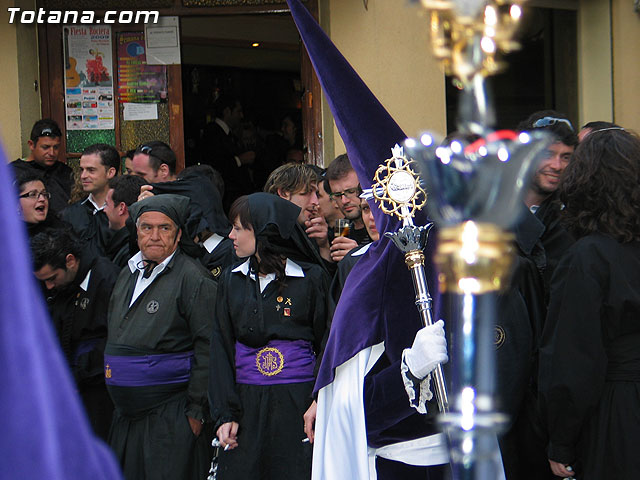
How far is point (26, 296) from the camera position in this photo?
3.04ft

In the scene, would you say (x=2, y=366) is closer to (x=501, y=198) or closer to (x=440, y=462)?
(x=501, y=198)

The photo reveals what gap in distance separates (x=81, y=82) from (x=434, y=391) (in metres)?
5.29

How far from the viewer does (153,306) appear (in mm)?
4406

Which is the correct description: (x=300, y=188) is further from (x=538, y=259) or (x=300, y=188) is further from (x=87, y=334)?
(x=538, y=259)

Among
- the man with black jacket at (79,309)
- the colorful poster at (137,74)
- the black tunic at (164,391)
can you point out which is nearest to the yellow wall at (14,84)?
the colorful poster at (137,74)

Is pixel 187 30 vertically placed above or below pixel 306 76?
above

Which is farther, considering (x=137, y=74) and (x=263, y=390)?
(x=137, y=74)

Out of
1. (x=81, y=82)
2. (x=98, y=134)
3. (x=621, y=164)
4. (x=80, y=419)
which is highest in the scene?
(x=81, y=82)

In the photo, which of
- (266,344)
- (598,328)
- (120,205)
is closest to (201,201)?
(120,205)

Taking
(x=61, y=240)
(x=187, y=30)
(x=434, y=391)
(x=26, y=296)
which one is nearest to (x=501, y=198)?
(x=26, y=296)

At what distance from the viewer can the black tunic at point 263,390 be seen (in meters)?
4.07

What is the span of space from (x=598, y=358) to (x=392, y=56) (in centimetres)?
452

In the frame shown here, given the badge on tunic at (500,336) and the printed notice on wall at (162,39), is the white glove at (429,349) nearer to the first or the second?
the badge on tunic at (500,336)
